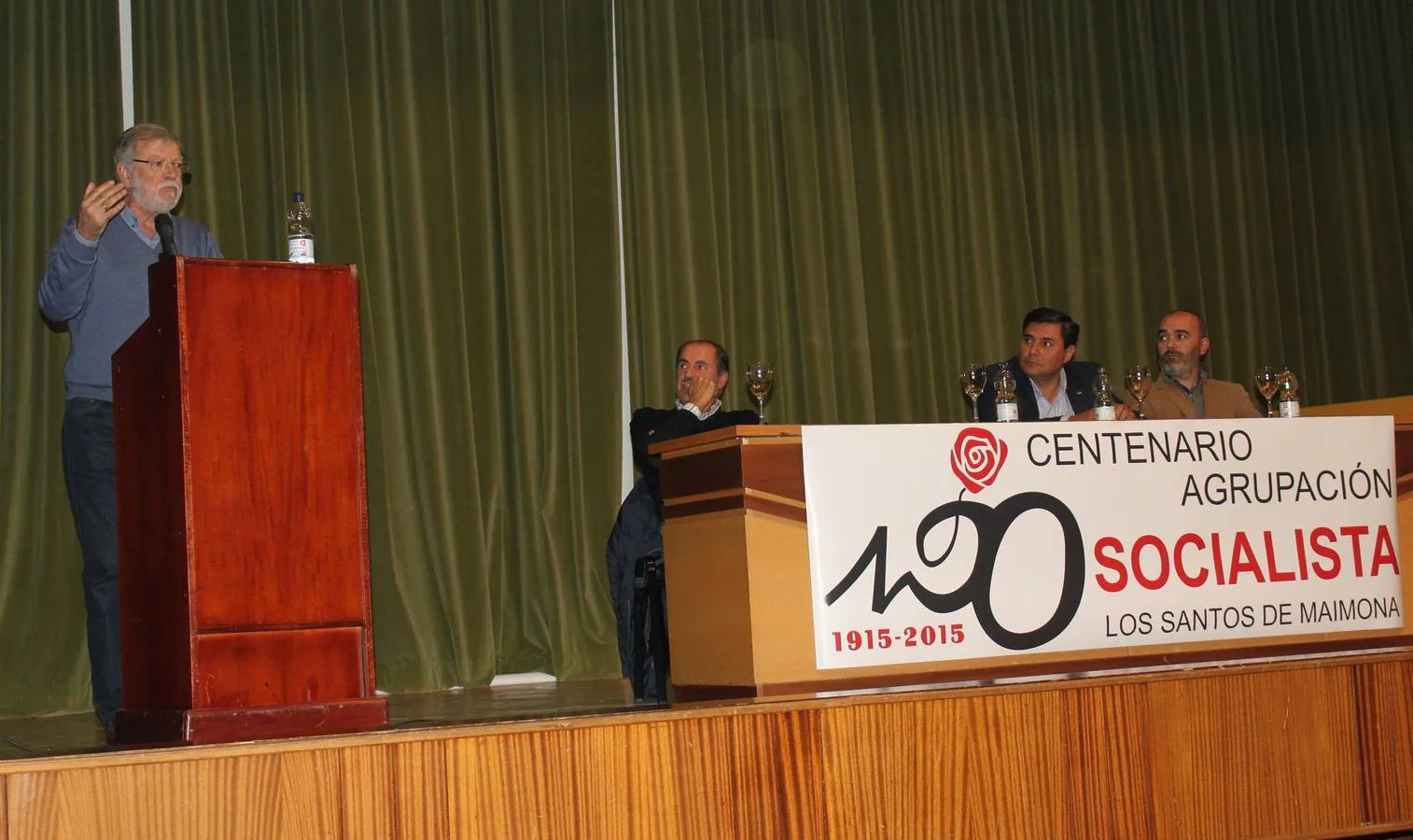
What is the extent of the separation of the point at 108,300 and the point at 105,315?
5cm

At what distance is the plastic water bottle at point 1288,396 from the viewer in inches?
132

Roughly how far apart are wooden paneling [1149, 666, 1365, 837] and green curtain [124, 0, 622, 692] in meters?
2.84

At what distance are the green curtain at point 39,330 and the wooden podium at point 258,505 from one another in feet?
8.38

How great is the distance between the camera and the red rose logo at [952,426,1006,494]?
285 centimetres

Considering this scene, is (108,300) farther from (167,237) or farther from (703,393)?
(703,393)

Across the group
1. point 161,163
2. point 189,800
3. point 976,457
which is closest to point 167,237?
point 161,163

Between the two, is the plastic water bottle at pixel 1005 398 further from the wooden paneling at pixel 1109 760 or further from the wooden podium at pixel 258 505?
the wooden podium at pixel 258 505

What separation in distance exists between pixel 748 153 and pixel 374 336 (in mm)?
1679

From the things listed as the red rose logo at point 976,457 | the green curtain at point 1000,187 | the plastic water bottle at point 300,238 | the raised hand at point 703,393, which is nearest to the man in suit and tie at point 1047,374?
the raised hand at point 703,393

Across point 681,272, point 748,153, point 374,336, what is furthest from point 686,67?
point 374,336

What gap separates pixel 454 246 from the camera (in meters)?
5.25

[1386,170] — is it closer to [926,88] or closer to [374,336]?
[926,88]

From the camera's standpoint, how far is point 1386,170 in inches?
271

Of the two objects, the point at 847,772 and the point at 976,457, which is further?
the point at 976,457
